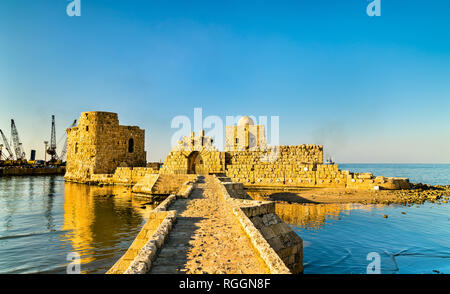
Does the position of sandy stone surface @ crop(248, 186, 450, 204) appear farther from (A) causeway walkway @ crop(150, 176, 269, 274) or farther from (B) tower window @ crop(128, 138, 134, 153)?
(B) tower window @ crop(128, 138, 134, 153)

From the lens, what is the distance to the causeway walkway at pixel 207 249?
3.88 m

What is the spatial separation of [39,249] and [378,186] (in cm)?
2121

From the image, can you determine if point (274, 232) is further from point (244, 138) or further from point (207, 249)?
point (244, 138)

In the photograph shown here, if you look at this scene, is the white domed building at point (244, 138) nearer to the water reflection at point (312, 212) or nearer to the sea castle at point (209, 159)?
the sea castle at point (209, 159)

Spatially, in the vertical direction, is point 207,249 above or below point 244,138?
below

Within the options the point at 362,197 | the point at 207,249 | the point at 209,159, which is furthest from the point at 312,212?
the point at 209,159

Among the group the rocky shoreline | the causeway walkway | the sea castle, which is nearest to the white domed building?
the sea castle

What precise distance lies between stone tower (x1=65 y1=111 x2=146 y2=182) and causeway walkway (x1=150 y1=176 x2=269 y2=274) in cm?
2813

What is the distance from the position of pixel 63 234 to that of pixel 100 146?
23380 millimetres

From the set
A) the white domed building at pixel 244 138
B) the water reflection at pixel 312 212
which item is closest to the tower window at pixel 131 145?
the white domed building at pixel 244 138

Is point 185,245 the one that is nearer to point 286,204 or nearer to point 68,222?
point 68,222

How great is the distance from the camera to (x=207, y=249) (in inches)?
183

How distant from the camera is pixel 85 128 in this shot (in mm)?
32062

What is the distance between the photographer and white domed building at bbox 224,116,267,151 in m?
28.2
